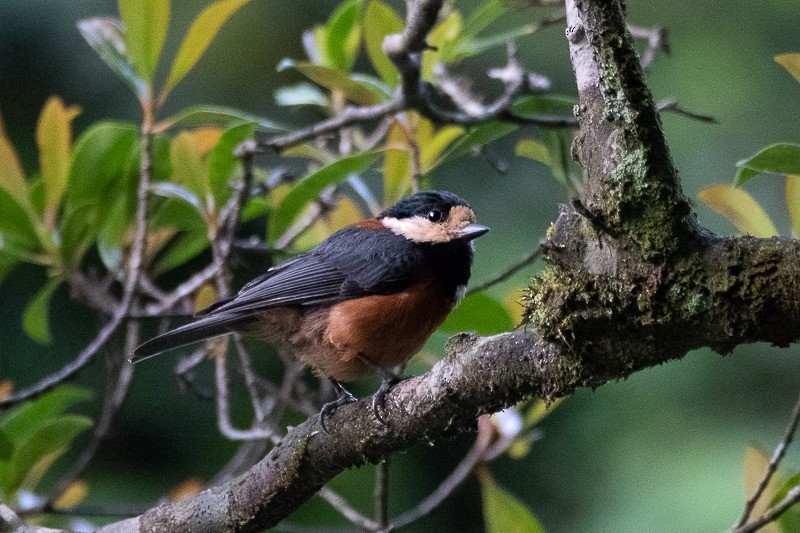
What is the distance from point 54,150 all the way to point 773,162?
2377 millimetres

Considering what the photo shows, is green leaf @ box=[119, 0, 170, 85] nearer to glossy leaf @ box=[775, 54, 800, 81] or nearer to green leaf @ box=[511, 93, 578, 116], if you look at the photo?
green leaf @ box=[511, 93, 578, 116]

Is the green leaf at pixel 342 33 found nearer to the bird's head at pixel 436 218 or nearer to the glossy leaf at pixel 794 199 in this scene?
the bird's head at pixel 436 218

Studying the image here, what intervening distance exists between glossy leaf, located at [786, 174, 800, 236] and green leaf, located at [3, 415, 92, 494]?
2.13 metres

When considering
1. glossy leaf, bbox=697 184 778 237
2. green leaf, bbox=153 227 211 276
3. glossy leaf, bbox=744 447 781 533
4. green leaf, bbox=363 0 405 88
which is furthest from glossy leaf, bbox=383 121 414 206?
glossy leaf, bbox=744 447 781 533

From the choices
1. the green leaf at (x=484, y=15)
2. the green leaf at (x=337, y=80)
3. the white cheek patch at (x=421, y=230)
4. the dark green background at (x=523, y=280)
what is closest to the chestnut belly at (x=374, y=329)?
the white cheek patch at (x=421, y=230)

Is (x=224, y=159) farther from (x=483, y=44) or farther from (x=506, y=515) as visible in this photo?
(x=506, y=515)

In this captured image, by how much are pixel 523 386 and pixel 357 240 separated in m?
1.42

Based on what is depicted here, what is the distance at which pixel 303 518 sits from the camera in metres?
4.56

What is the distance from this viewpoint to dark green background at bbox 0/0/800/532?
3.97m

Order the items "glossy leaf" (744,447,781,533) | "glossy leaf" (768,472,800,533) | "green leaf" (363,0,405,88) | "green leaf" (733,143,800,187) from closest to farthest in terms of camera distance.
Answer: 1. "green leaf" (733,143,800,187)
2. "glossy leaf" (768,472,800,533)
3. "glossy leaf" (744,447,781,533)
4. "green leaf" (363,0,405,88)

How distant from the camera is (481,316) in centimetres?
270

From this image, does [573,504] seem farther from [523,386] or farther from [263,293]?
[523,386]

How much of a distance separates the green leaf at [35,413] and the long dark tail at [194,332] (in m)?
0.36

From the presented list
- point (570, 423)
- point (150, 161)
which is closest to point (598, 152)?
point (150, 161)
